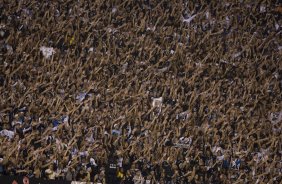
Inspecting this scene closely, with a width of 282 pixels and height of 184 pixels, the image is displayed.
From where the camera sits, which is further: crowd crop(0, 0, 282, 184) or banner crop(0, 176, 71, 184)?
crowd crop(0, 0, 282, 184)

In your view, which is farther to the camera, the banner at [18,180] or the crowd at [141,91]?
the crowd at [141,91]

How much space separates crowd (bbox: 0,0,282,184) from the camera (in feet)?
43.7

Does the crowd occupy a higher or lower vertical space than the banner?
higher

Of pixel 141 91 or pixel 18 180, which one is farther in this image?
pixel 141 91

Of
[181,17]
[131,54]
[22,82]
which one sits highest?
[181,17]

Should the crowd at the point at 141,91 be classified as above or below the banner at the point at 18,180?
above

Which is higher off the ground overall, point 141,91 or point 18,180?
point 141,91

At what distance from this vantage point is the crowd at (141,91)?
13.3 meters

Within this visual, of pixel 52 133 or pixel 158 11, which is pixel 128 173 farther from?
pixel 158 11

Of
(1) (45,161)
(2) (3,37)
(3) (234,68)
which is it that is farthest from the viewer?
(3) (234,68)

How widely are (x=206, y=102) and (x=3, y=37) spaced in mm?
6372

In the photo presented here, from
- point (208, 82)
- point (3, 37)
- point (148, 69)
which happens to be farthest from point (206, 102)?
point (3, 37)

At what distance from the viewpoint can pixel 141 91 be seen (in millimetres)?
15758

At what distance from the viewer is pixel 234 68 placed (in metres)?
17.7
